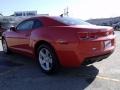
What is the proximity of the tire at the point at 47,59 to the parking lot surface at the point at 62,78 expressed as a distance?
0.16 metres

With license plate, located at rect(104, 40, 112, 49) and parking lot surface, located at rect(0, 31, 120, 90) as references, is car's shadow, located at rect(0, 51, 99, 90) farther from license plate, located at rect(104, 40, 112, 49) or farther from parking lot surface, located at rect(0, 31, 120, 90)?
license plate, located at rect(104, 40, 112, 49)

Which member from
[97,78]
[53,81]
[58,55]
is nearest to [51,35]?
[58,55]

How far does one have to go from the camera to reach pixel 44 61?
5949mm

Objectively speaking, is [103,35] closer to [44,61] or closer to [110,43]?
[110,43]

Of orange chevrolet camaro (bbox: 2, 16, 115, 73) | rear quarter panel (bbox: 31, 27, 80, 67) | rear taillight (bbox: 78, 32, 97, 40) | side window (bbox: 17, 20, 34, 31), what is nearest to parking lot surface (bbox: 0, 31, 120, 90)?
orange chevrolet camaro (bbox: 2, 16, 115, 73)

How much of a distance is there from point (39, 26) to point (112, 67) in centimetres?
226

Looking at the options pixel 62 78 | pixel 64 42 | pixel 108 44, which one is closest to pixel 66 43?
pixel 64 42

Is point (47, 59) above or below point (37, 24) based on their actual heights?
below

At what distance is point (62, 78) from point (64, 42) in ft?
2.91

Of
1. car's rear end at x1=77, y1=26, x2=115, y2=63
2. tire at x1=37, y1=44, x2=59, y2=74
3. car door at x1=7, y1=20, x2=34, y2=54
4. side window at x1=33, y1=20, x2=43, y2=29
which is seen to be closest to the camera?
car's rear end at x1=77, y1=26, x2=115, y2=63

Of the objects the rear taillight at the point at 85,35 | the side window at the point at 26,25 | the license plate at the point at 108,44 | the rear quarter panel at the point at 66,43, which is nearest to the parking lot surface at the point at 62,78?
the rear quarter panel at the point at 66,43

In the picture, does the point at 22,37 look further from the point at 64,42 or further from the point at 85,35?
the point at 85,35

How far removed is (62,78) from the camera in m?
5.45

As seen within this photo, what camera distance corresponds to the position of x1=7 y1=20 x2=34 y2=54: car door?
6566 mm
